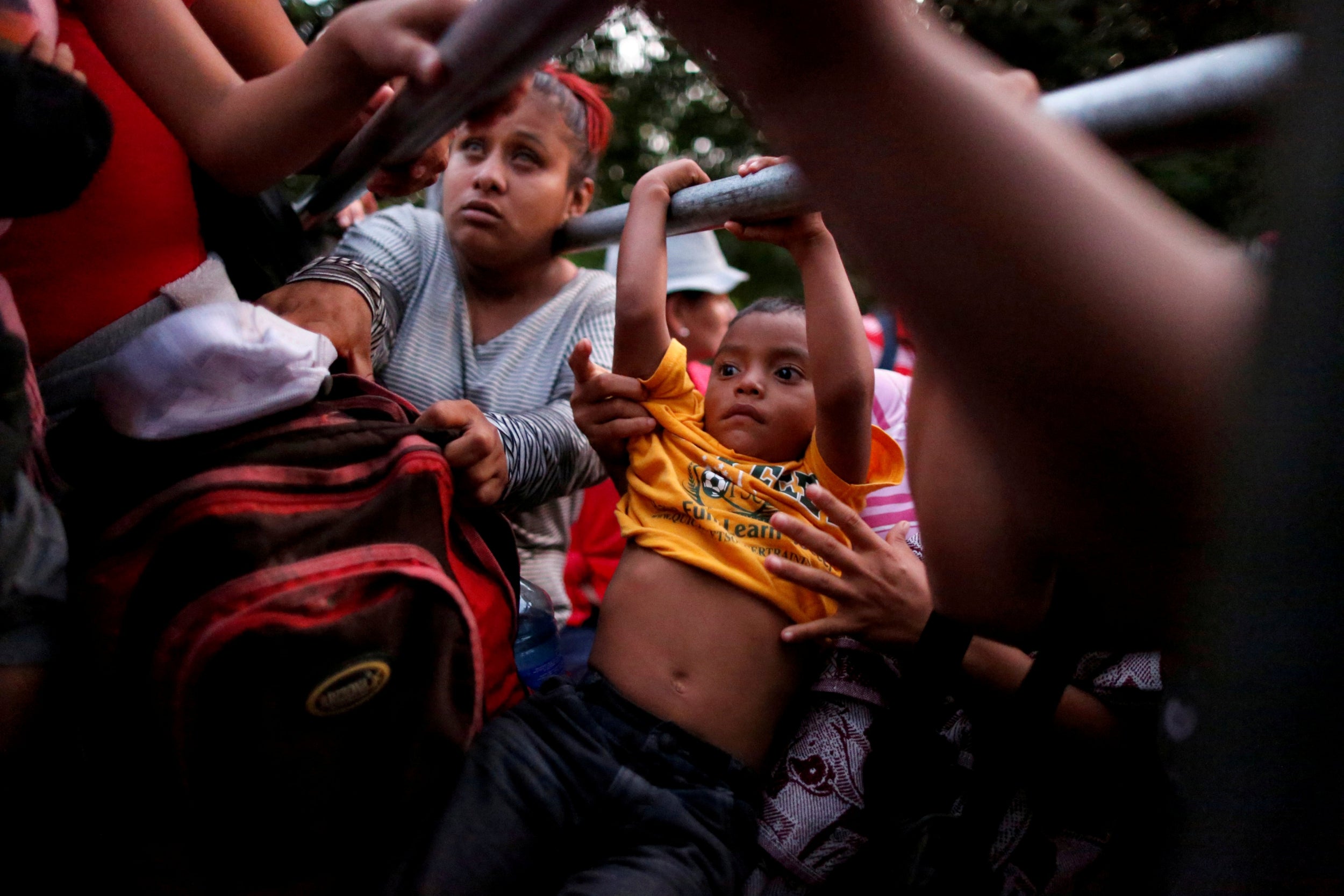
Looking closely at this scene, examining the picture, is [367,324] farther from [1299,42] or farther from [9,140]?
[1299,42]

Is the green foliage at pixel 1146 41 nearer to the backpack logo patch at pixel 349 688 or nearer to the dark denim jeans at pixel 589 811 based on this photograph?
the backpack logo patch at pixel 349 688

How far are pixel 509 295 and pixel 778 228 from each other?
79cm

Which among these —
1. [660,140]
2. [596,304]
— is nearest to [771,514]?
[596,304]

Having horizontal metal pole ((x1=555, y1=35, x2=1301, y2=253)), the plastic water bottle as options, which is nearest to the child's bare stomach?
the plastic water bottle

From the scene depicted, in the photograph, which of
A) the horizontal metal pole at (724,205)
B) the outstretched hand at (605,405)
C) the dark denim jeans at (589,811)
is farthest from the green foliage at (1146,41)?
the dark denim jeans at (589,811)

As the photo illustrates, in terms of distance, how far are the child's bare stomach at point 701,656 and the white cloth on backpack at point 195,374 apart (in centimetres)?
73

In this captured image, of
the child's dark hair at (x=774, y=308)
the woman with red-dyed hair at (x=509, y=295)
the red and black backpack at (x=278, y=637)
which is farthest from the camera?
the child's dark hair at (x=774, y=308)

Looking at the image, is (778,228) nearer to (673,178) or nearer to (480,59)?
(673,178)

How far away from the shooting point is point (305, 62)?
2.76 feet

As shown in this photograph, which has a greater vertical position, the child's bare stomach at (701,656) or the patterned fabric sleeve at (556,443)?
the patterned fabric sleeve at (556,443)

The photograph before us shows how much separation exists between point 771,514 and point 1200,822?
116cm

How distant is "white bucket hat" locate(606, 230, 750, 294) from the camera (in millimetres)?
2883

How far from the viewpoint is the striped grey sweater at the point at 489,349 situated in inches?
61.7

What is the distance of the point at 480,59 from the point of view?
0.64 metres
